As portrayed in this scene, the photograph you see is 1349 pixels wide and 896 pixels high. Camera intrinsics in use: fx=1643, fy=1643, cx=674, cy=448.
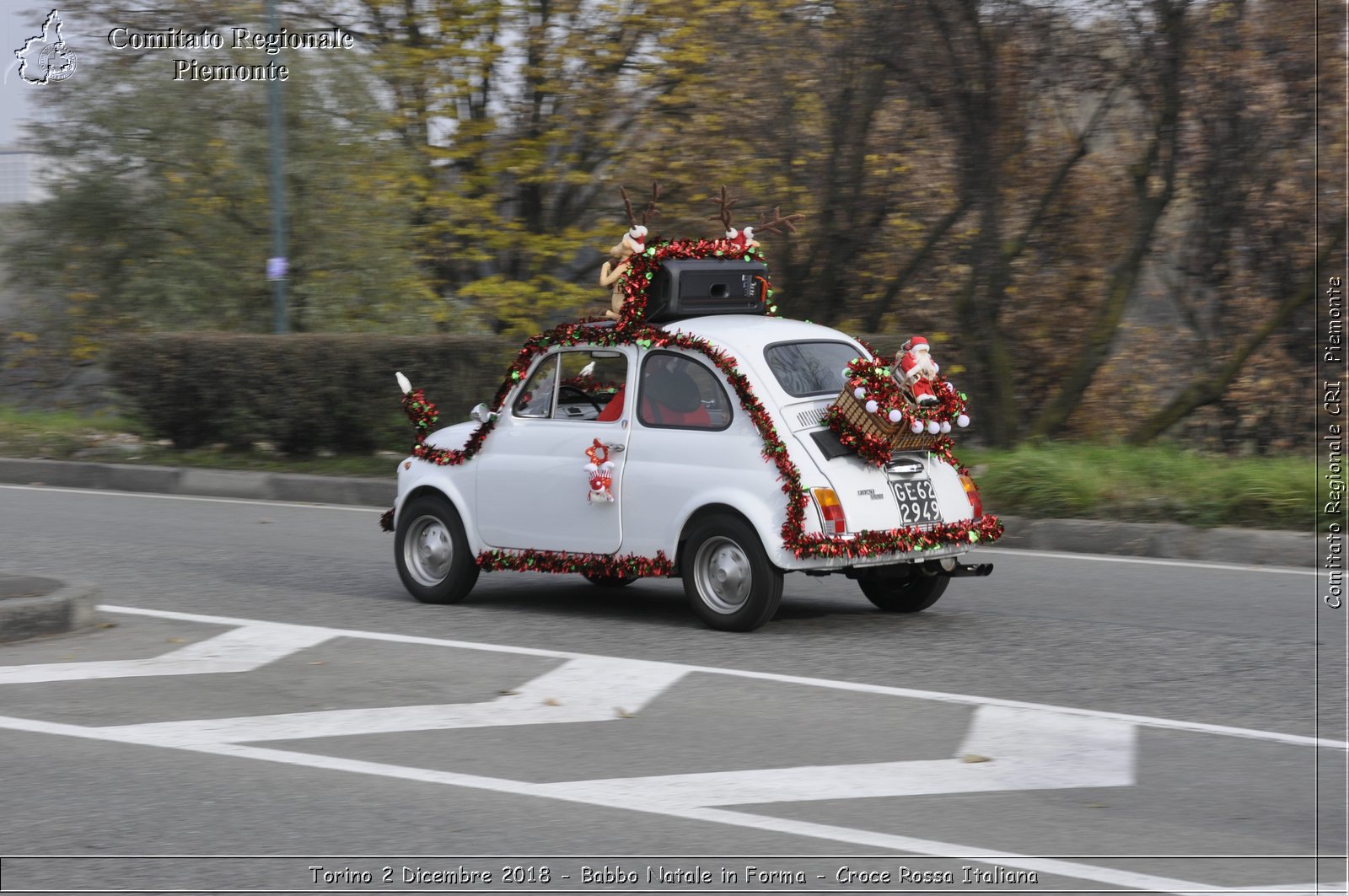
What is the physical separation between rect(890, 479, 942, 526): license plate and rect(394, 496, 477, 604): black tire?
2.69 meters

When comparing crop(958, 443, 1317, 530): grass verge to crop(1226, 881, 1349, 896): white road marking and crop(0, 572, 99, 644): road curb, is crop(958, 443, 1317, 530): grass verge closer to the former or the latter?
crop(0, 572, 99, 644): road curb

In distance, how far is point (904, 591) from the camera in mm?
9820

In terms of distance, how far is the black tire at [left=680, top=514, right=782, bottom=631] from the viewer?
8727 millimetres

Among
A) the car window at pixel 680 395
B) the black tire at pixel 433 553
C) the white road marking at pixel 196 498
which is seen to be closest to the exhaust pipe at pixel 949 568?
the car window at pixel 680 395

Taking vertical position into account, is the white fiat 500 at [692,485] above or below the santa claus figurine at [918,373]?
below

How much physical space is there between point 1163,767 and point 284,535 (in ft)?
29.1

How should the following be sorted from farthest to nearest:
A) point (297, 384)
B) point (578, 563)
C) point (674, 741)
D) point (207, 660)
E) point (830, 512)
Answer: point (297, 384) → point (578, 563) → point (830, 512) → point (207, 660) → point (674, 741)

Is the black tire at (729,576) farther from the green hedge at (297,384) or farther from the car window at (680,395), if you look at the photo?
the green hedge at (297,384)

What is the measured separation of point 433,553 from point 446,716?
3168mm

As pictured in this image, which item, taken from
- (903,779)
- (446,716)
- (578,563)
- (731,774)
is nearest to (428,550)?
(578,563)

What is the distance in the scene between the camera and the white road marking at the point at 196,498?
51.7 ft

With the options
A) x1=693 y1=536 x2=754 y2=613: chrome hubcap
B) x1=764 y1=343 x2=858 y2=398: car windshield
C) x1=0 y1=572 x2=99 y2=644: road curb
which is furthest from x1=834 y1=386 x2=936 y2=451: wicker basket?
x1=0 y1=572 x2=99 y2=644: road curb

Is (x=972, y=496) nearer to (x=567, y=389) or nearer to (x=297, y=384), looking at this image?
(x=567, y=389)

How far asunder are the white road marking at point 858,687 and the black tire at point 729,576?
2.56ft
